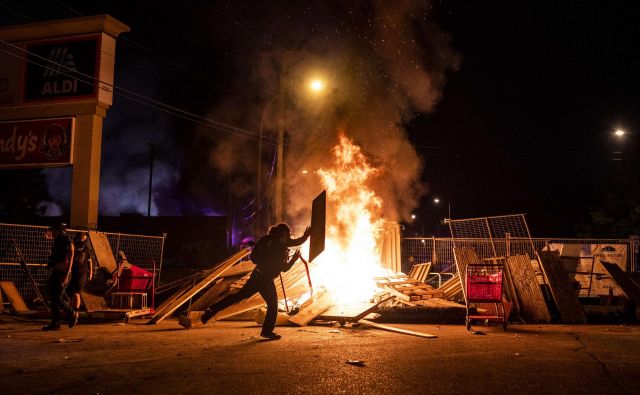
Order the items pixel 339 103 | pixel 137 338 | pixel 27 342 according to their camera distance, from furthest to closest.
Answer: pixel 339 103
pixel 137 338
pixel 27 342

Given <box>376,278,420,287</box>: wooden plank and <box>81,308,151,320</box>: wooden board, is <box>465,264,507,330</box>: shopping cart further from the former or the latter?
<box>81,308,151,320</box>: wooden board

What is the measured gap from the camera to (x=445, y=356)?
680 centimetres

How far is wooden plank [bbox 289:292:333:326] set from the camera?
10328mm

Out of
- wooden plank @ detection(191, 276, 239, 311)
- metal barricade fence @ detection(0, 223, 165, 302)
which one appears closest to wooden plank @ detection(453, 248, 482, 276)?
wooden plank @ detection(191, 276, 239, 311)

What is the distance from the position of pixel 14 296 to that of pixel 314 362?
956cm

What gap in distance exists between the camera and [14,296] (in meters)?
12.6

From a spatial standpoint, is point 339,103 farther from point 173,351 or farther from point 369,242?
point 173,351

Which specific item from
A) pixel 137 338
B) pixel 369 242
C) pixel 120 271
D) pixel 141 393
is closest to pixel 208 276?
pixel 120 271

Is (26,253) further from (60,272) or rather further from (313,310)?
(313,310)

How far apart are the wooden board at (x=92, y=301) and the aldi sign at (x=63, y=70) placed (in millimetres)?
6466

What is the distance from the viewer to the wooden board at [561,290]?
37.3 ft

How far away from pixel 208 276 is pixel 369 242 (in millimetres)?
5752

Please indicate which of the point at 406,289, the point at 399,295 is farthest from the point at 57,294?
the point at 406,289

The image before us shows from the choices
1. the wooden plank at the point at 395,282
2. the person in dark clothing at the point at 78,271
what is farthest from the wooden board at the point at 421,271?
the person in dark clothing at the point at 78,271
